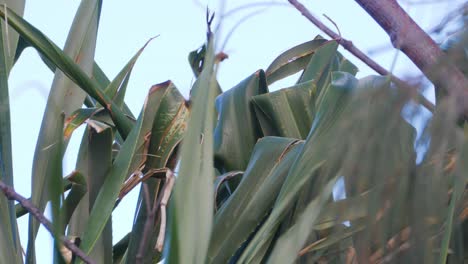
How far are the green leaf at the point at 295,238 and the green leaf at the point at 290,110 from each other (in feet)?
1.43

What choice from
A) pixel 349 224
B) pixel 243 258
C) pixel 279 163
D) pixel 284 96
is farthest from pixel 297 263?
pixel 284 96

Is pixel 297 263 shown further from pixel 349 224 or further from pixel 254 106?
pixel 254 106

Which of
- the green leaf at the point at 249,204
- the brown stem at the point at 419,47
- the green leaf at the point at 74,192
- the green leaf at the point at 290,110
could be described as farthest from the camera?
the green leaf at the point at 290,110

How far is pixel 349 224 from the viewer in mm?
509

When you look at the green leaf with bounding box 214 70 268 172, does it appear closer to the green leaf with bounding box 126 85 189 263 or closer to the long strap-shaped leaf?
the green leaf with bounding box 126 85 189 263

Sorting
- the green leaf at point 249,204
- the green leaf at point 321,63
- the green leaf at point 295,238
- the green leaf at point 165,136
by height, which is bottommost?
the green leaf at point 295,238

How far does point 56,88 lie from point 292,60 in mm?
562

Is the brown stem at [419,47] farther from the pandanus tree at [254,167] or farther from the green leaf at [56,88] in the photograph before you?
the green leaf at [56,88]

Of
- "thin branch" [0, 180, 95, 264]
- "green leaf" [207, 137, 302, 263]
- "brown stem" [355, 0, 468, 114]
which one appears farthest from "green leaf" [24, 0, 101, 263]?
"brown stem" [355, 0, 468, 114]

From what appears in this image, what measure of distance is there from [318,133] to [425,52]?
0.26 meters

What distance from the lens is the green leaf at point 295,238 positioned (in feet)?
2.16

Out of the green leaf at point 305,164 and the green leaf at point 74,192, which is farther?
the green leaf at point 74,192

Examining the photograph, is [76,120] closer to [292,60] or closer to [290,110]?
[290,110]

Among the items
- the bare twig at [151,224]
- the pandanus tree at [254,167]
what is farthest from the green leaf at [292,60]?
the bare twig at [151,224]
